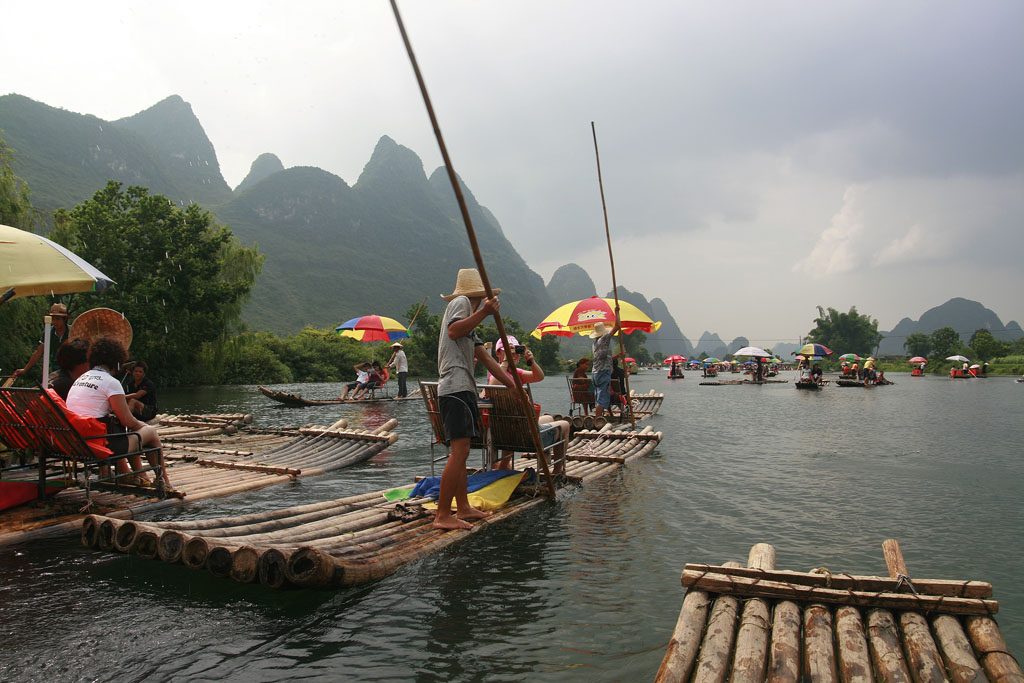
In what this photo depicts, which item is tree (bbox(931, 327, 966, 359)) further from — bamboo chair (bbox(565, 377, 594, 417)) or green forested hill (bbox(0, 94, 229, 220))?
green forested hill (bbox(0, 94, 229, 220))

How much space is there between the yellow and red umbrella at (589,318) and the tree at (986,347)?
80.8 m

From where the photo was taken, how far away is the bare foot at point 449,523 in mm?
5414

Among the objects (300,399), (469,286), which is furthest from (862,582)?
(300,399)

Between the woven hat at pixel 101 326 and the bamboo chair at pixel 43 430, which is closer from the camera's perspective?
the bamboo chair at pixel 43 430

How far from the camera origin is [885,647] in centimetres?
308

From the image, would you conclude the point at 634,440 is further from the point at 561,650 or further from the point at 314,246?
the point at 314,246

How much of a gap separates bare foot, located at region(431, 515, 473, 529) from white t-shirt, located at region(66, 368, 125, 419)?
3350 mm

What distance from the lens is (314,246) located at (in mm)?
116188

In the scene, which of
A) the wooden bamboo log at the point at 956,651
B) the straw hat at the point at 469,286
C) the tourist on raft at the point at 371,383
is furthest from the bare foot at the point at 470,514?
the tourist on raft at the point at 371,383

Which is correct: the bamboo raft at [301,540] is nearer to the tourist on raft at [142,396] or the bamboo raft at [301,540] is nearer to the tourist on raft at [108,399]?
the tourist on raft at [108,399]

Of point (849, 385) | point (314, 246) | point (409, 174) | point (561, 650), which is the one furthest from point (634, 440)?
point (409, 174)

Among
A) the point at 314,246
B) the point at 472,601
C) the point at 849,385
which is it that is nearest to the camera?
the point at 472,601

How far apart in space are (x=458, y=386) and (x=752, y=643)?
3088 millimetres

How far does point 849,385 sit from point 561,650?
149 ft
